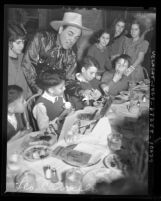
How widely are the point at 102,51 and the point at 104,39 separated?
0.23 ft

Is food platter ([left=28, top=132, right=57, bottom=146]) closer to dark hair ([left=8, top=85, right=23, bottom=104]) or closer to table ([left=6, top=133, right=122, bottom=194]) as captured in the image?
table ([left=6, top=133, right=122, bottom=194])

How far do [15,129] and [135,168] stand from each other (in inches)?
28.5

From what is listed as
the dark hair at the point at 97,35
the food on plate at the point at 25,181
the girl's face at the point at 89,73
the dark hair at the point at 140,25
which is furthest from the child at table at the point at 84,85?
the food on plate at the point at 25,181

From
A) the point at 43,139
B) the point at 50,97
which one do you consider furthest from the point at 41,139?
the point at 50,97

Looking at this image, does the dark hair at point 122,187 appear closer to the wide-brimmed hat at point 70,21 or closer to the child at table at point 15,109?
the child at table at point 15,109

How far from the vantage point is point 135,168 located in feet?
7.20

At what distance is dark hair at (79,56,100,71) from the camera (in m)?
2.20

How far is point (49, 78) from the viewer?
220cm

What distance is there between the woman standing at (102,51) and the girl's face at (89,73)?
0.13ft

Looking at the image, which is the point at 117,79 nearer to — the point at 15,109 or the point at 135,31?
the point at 135,31

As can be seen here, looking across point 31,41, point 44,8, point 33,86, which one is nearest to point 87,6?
point 44,8

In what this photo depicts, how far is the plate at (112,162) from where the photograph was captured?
7.18 feet

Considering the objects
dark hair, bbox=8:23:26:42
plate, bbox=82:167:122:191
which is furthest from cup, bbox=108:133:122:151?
dark hair, bbox=8:23:26:42
